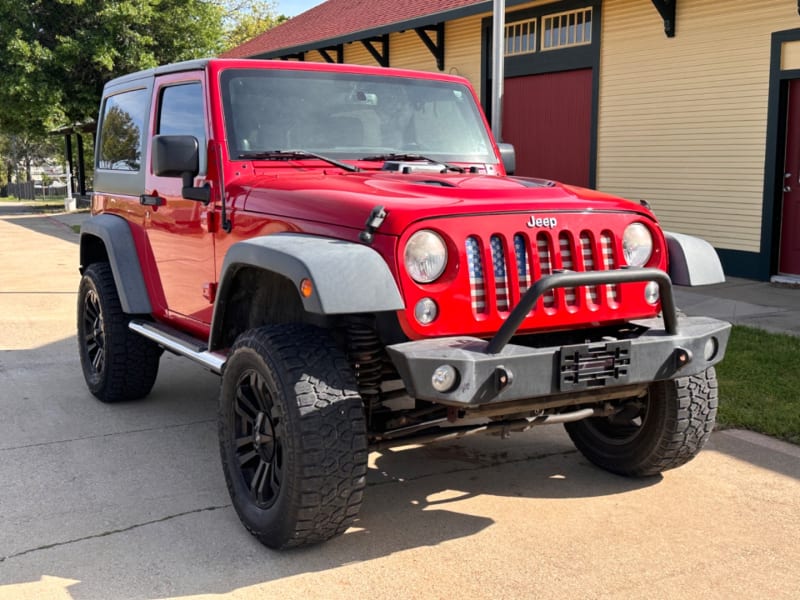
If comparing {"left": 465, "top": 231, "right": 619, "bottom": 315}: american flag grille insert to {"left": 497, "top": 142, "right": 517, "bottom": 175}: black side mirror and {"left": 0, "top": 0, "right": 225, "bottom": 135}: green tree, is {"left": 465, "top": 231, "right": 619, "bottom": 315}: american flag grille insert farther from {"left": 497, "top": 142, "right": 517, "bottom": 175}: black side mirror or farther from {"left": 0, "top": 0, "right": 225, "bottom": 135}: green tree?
{"left": 0, "top": 0, "right": 225, "bottom": 135}: green tree

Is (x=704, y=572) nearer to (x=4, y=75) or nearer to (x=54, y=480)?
(x=54, y=480)

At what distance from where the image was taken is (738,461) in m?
4.78

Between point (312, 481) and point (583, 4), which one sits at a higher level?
point (583, 4)

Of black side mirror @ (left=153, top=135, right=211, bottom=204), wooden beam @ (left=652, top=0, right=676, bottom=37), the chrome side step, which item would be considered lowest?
the chrome side step

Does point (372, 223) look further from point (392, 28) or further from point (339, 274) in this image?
point (392, 28)

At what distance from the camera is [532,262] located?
11.9 feet

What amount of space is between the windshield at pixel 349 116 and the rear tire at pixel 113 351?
170 cm

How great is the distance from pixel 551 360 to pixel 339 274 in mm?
848

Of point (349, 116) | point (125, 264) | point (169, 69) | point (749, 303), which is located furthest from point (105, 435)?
point (749, 303)

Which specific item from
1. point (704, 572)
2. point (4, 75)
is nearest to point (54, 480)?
point (704, 572)

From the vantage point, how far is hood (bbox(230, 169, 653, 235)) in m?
3.56

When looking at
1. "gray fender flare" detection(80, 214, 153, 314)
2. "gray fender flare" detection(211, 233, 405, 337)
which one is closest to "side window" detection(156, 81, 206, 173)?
"gray fender flare" detection(80, 214, 153, 314)

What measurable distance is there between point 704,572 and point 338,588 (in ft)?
4.54

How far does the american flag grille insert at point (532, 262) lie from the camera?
3.55 m
